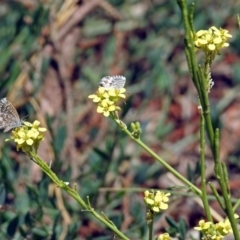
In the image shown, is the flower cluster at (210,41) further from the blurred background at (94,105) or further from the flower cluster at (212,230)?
the blurred background at (94,105)

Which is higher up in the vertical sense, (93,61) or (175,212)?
(93,61)

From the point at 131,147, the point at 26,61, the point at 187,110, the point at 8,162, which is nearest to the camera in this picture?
the point at 8,162

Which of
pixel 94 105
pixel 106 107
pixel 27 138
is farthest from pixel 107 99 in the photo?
pixel 94 105

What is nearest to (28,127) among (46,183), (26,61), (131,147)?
(46,183)

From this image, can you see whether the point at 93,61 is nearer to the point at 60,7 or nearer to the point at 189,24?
the point at 60,7

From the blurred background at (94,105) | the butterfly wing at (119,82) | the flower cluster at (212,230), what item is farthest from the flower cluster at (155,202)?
the blurred background at (94,105)

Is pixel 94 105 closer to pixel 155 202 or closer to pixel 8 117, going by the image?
pixel 8 117
